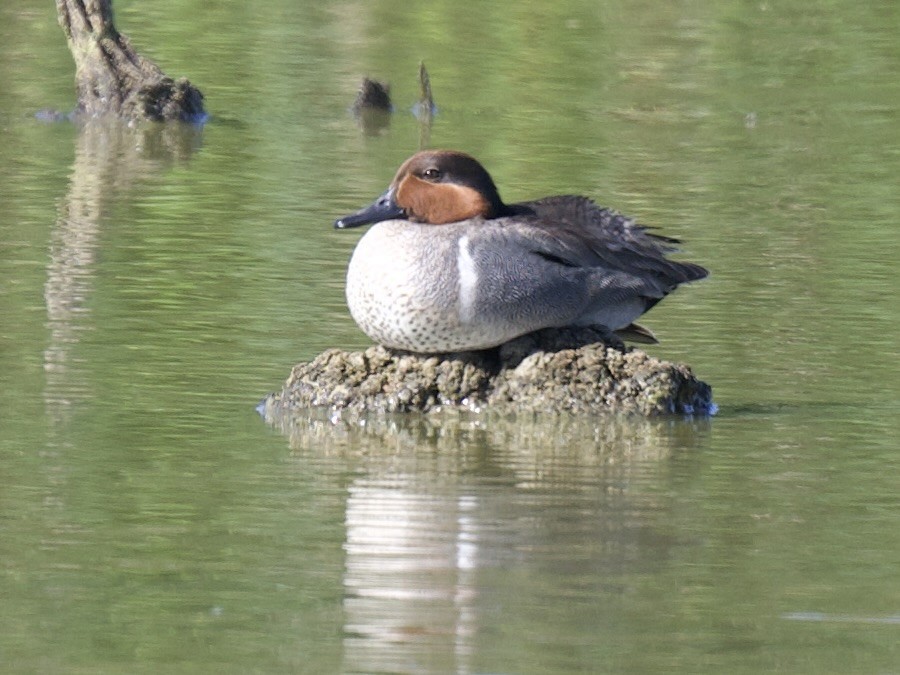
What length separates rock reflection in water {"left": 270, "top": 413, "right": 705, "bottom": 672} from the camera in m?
5.98

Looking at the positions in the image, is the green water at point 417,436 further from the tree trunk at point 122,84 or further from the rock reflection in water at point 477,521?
the tree trunk at point 122,84

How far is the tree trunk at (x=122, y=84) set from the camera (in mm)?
18047

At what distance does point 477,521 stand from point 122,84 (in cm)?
1184

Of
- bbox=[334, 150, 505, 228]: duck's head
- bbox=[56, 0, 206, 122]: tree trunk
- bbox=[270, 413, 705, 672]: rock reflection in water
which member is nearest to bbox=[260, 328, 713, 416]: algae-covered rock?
bbox=[270, 413, 705, 672]: rock reflection in water

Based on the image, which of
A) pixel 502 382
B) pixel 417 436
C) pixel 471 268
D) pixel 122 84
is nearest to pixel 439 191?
pixel 471 268

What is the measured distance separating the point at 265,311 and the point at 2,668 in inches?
213

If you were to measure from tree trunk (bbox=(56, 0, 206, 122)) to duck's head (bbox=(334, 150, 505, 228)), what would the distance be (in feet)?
30.9

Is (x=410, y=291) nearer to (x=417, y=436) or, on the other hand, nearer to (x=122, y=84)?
(x=417, y=436)

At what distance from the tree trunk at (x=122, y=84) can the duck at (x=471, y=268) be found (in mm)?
9280

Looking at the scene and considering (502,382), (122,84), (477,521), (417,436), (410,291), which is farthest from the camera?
(122,84)

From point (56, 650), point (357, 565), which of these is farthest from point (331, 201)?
point (56, 650)

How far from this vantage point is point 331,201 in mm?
14344

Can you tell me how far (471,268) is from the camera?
28.8 feet

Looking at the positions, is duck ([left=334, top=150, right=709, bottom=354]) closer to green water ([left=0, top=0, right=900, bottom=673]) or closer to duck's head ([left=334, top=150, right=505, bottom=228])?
duck's head ([left=334, top=150, right=505, bottom=228])
